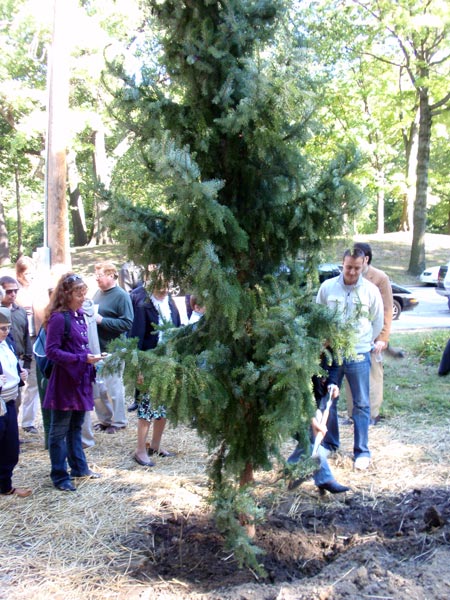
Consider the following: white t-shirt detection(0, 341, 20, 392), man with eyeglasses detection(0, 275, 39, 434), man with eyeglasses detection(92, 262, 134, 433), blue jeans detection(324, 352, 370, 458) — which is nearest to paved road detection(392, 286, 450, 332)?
blue jeans detection(324, 352, 370, 458)

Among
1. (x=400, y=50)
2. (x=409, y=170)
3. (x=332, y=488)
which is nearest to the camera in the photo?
(x=332, y=488)

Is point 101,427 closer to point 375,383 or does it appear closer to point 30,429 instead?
point 30,429

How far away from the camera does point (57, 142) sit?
9914mm

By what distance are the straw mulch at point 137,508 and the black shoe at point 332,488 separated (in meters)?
0.07

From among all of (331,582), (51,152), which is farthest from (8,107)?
(331,582)

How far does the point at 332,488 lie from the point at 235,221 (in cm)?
272

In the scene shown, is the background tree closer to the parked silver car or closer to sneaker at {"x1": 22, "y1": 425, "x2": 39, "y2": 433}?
the parked silver car

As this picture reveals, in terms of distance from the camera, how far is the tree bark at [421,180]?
22094 millimetres

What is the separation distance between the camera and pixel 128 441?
6.74 m

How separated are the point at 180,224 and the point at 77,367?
2469mm

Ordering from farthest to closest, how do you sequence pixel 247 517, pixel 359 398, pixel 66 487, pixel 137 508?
pixel 359 398 → pixel 66 487 → pixel 137 508 → pixel 247 517

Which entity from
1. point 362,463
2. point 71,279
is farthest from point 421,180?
point 71,279

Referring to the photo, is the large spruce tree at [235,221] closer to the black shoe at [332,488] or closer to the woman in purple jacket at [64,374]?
the black shoe at [332,488]

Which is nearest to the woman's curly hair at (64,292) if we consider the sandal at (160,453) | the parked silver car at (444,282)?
the sandal at (160,453)
